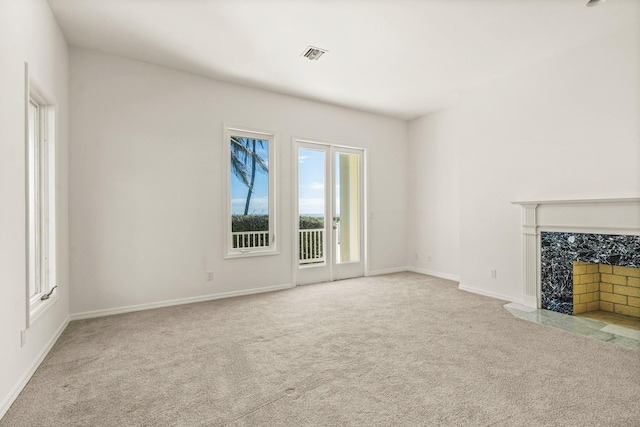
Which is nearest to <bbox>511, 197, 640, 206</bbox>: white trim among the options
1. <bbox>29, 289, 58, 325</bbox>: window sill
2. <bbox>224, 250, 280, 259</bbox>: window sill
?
<bbox>224, 250, 280, 259</bbox>: window sill

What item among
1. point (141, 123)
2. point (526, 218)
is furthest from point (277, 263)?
point (526, 218)

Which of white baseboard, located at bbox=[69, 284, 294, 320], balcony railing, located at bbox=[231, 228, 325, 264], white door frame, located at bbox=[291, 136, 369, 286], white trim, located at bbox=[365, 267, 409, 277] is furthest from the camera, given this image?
white trim, located at bbox=[365, 267, 409, 277]

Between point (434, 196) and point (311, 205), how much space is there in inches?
88.7

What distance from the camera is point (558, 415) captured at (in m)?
1.75

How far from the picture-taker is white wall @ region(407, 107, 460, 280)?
5297mm

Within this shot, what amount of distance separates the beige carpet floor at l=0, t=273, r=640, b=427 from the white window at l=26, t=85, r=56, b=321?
0.59 m

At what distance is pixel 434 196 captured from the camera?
5.65 meters

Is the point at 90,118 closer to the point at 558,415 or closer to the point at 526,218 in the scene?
the point at 558,415

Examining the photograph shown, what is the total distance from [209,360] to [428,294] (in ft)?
9.84

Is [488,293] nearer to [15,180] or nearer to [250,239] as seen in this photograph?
[250,239]

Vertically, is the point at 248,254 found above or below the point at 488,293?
above

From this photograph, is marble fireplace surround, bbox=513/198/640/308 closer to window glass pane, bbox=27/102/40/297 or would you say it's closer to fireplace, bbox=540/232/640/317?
fireplace, bbox=540/232/640/317

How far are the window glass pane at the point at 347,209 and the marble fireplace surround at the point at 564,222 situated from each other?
2.49 m

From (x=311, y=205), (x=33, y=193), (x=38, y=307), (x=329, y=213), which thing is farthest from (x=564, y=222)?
(x=33, y=193)
